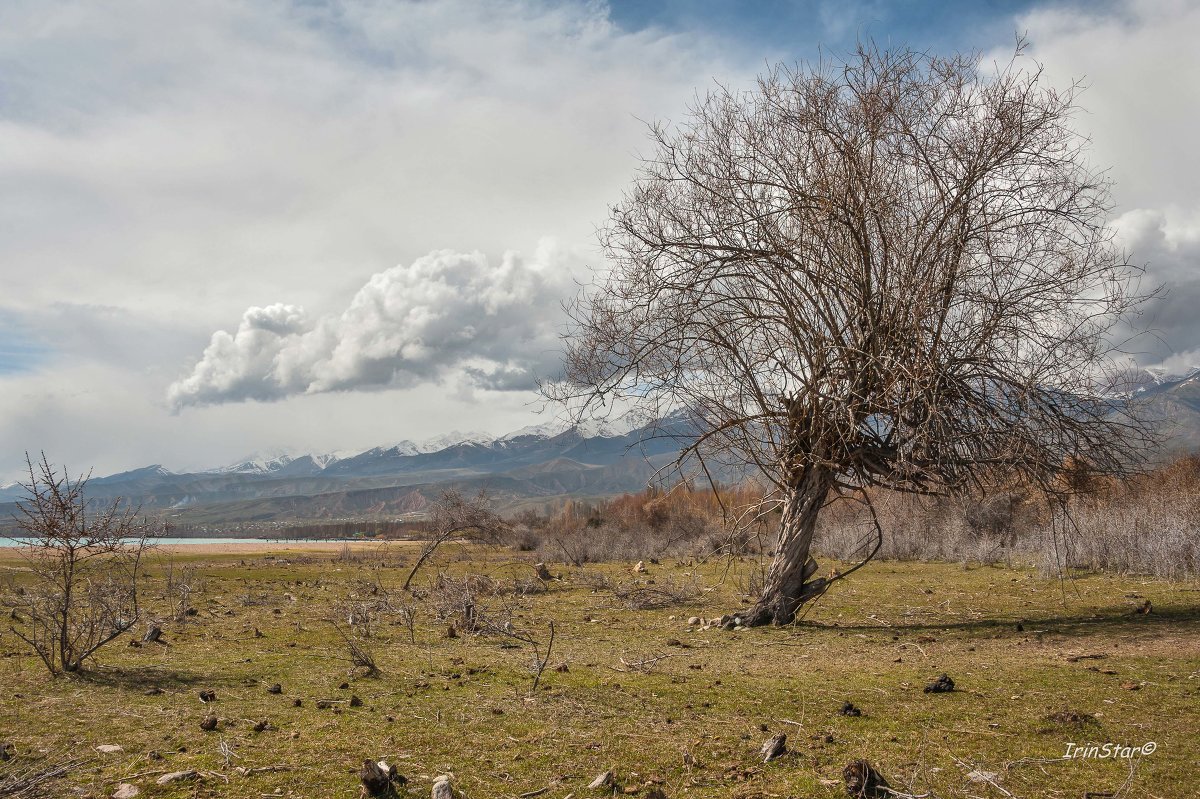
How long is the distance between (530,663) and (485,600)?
7633mm

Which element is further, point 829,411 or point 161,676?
point 829,411

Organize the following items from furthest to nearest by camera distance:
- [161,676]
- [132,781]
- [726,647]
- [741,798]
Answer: [726,647] < [161,676] < [132,781] < [741,798]

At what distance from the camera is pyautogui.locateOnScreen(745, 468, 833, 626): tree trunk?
1205cm

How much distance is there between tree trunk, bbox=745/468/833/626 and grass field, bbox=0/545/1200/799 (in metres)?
0.48

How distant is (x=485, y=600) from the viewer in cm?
1619

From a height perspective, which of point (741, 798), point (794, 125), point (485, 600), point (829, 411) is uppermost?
point (794, 125)

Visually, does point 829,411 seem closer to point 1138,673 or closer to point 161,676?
point 1138,673

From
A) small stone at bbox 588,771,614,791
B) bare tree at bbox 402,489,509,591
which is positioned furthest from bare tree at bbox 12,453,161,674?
bare tree at bbox 402,489,509,591

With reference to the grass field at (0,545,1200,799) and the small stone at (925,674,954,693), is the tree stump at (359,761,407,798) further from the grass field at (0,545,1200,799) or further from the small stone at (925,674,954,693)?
the small stone at (925,674,954,693)

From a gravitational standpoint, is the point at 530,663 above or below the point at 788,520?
below

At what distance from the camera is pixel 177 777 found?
190 inches

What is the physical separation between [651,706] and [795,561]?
20.1ft

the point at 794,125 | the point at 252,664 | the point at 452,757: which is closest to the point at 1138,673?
the point at 452,757

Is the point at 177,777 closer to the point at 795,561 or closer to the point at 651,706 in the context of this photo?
the point at 651,706
